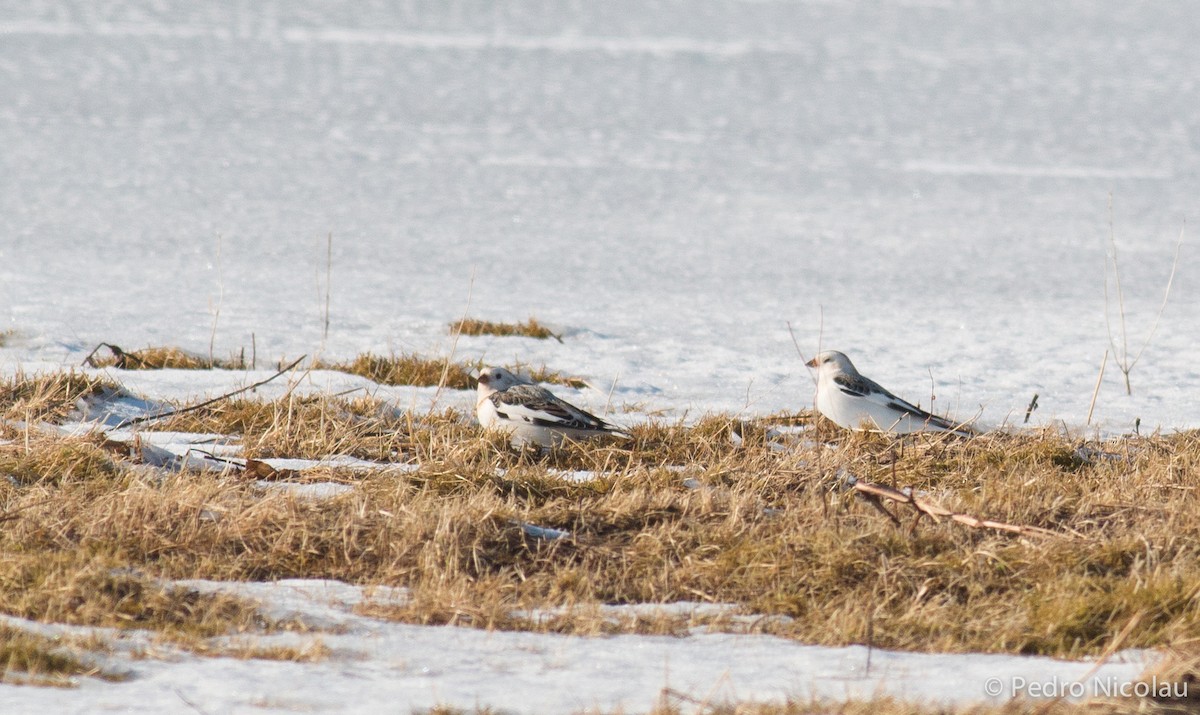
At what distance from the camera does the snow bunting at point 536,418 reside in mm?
5207

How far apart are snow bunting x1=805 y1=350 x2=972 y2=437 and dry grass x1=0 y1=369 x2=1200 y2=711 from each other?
0.39 meters

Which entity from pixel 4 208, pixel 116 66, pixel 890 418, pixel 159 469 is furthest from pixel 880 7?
pixel 159 469

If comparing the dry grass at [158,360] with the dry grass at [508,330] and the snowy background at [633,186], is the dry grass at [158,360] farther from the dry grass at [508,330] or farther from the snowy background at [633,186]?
the dry grass at [508,330]

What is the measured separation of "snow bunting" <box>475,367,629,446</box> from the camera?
5.21 meters

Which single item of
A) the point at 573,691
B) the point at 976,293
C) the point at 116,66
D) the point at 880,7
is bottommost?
the point at 573,691

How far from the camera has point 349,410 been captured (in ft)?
18.2

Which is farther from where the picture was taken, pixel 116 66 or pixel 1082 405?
pixel 116 66

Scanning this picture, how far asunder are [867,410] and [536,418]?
4.91 feet

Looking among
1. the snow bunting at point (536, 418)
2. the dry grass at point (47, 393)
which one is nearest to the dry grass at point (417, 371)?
the snow bunting at point (536, 418)

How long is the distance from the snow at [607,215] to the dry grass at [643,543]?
25 centimetres

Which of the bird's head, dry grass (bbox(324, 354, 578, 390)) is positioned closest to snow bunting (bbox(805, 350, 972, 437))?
the bird's head

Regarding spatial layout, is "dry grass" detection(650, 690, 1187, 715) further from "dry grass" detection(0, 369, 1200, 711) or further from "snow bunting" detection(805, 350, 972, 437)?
"snow bunting" detection(805, 350, 972, 437)

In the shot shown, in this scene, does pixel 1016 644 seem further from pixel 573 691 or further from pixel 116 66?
pixel 116 66

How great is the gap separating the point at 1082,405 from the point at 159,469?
15.1 feet
